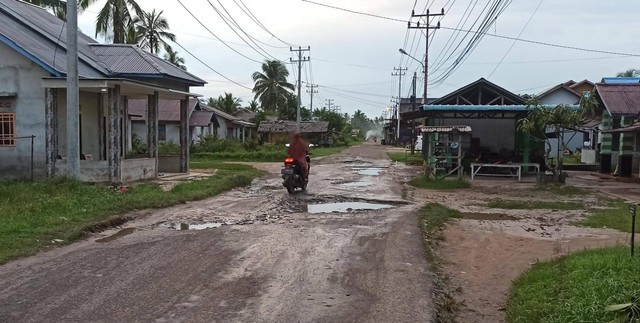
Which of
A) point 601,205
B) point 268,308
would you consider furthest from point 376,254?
point 601,205

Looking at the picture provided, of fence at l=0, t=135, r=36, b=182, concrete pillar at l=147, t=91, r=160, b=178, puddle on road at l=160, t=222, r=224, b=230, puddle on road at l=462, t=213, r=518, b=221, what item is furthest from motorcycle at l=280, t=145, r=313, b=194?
fence at l=0, t=135, r=36, b=182

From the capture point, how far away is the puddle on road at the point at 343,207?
12508 mm

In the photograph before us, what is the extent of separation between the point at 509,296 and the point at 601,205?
32.9 feet

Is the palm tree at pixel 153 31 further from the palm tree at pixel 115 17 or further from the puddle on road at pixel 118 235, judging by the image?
the puddle on road at pixel 118 235

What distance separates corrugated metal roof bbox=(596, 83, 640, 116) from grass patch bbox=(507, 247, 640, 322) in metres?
18.4

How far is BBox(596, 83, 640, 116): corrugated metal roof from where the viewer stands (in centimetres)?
2285

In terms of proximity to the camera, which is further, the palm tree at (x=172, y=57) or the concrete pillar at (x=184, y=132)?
the palm tree at (x=172, y=57)

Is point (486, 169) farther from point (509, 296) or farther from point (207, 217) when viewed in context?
point (509, 296)

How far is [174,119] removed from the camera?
41.3 metres

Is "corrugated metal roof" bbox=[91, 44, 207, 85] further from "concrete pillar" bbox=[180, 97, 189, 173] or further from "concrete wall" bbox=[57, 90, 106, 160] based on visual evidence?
"concrete wall" bbox=[57, 90, 106, 160]

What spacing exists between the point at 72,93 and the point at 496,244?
35.1 feet

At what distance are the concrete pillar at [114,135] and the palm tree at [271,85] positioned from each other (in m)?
57.5

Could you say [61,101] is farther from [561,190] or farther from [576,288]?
[576,288]

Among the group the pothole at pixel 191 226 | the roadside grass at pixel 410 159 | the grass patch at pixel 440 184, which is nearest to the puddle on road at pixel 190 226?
the pothole at pixel 191 226
